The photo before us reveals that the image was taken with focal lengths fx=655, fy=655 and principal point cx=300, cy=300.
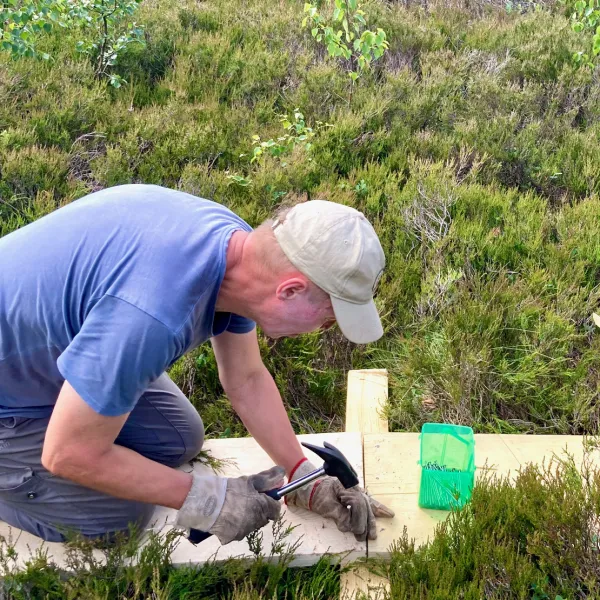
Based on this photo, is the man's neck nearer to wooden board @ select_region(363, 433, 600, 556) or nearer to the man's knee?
the man's knee

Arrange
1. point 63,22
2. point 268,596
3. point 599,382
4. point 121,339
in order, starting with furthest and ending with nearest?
point 63,22
point 599,382
point 268,596
point 121,339

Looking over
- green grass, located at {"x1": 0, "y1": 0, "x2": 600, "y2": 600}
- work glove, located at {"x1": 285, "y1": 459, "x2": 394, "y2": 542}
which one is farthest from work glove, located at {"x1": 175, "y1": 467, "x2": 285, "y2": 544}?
work glove, located at {"x1": 285, "y1": 459, "x2": 394, "y2": 542}

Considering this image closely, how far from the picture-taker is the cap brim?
6.52ft

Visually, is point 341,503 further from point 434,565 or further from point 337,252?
point 337,252

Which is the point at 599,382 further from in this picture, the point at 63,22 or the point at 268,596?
the point at 63,22

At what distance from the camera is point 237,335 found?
8.36 ft

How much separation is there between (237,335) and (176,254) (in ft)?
2.17

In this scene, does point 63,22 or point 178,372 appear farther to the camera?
Result: point 63,22

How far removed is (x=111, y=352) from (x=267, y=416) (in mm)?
980

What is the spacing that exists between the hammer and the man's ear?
2.19ft

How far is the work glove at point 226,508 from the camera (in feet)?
7.26

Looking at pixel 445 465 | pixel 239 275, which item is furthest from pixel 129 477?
pixel 445 465

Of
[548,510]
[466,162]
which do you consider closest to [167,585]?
[548,510]

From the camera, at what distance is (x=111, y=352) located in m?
1.81
